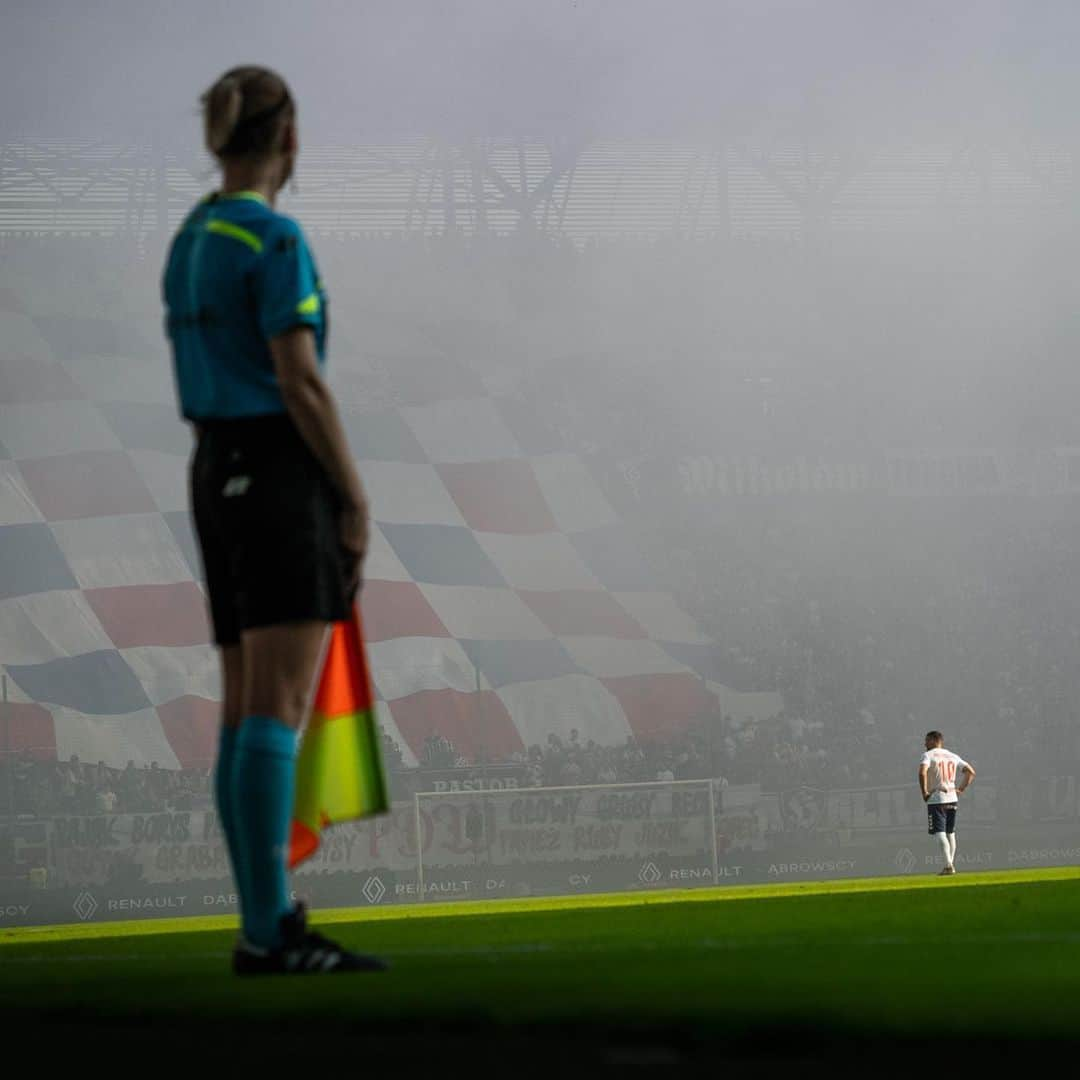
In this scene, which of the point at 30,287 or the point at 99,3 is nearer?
the point at 30,287

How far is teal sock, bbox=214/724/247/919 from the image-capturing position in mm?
1745

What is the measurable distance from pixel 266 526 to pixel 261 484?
0.16 ft

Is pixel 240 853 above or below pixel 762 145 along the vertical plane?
below

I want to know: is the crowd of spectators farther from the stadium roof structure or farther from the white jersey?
the white jersey

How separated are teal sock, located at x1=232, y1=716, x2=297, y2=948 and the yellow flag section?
4.6 inches

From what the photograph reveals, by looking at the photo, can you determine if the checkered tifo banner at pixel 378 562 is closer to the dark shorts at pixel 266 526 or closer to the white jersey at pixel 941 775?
the white jersey at pixel 941 775

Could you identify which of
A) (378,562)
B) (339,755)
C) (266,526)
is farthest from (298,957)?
(378,562)

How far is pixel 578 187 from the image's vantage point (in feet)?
44.8

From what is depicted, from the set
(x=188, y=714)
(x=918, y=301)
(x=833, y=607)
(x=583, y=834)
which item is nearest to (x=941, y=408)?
(x=918, y=301)

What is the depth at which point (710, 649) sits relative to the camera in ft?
42.5

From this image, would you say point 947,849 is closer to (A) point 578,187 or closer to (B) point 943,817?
(B) point 943,817

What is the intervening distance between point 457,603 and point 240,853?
11.0 metres

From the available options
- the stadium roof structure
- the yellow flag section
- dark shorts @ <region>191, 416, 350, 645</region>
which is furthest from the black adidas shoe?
the stadium roof structure

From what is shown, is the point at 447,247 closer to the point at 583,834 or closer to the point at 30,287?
the point at 30,287
